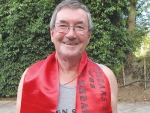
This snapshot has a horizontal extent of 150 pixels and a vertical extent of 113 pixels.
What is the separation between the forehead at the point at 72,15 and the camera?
1.45 meters

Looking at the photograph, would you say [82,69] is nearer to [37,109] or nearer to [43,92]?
[43,92]

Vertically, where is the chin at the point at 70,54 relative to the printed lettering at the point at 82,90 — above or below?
above

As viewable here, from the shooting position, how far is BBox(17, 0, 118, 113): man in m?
1.47

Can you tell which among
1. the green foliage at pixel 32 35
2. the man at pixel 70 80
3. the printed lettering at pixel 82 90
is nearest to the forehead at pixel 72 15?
the man at pixel 70 80

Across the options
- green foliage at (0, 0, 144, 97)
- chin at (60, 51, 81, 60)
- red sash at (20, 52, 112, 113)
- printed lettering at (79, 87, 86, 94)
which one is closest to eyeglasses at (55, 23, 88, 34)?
chin at (60, 51, 81, 60)

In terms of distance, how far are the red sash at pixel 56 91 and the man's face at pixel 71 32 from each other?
0.55 feet

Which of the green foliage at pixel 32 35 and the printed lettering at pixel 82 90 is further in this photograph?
the green foliage at pixel 32 35

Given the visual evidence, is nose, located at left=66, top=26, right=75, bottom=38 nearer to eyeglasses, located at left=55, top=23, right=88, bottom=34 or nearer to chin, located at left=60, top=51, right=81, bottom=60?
eyeglasses, located at left=55, top=23, right=88, bottom=34

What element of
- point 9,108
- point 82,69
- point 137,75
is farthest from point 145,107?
point 82,69

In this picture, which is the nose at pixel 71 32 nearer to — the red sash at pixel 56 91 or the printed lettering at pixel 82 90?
the red sash at pixel 56 91

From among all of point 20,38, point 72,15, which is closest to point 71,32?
point 72,15

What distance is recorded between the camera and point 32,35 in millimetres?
6578

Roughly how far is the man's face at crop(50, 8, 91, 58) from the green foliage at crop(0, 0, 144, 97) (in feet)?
16.7

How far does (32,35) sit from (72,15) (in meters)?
5.31
